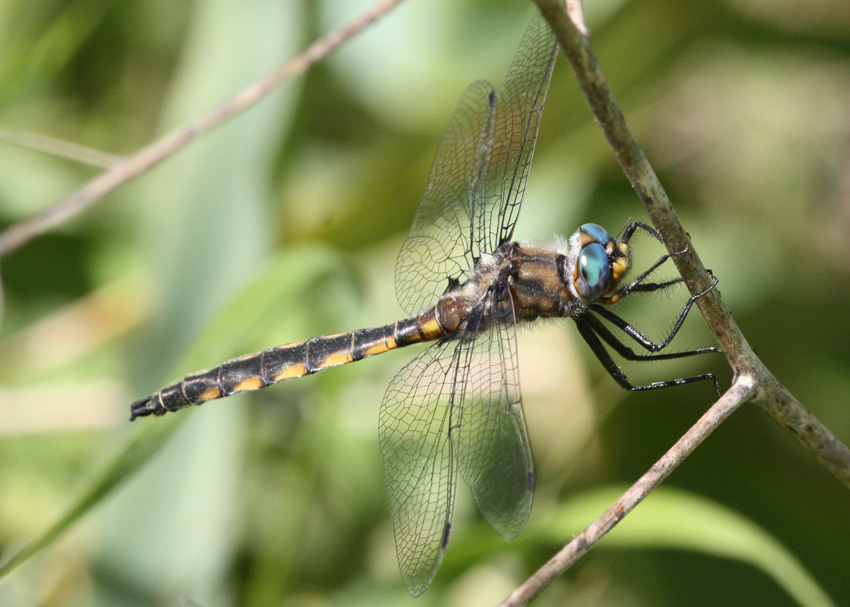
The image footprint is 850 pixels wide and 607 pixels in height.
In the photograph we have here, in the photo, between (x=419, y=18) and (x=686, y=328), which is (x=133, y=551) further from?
(x=419, y=18)

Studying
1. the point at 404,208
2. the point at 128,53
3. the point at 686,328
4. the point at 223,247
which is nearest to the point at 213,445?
the point at 223,247

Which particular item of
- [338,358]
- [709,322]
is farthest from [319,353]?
[709,322]

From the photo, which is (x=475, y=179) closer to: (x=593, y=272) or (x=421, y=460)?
(x=593, y=272)

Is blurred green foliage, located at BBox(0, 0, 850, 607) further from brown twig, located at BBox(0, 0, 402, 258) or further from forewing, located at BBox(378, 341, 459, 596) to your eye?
brown twig, located at BBox(0, 0, 402, 258)

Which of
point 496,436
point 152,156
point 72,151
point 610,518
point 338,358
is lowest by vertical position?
point 610,518

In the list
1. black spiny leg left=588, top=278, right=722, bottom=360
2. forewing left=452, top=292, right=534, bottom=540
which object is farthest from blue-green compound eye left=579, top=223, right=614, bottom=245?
forewing left=452, top=292, right=534, bottom=540

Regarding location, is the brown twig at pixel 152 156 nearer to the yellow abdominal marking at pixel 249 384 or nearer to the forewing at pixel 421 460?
the yellow abdominal marking at pixel 249 384
